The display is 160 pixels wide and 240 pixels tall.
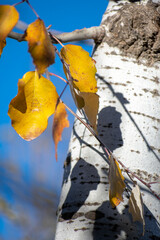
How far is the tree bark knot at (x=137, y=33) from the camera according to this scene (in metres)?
0.92

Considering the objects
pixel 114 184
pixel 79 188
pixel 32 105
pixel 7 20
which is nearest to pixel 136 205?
pixel 114 184

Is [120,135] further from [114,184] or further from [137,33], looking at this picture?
[137,33]

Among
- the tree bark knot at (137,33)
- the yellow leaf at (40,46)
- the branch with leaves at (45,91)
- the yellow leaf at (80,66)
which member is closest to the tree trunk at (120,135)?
the tree bark knot at (137,33)

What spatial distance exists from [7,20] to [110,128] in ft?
1.52

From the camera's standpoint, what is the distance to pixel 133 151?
30.1 inches

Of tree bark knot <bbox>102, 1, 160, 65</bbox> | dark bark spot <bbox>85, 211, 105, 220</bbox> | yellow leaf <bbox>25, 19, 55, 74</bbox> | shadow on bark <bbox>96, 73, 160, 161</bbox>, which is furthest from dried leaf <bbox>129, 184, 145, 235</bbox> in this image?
tree bark knot <bbox>102, 1, 160, 65</bbox>

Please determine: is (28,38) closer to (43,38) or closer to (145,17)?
(43,38)

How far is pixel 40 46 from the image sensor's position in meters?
0.41

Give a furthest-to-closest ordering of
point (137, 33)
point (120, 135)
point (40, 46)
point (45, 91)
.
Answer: point (137, 33), point (120, 135), point (45, 91), point (40, 46)

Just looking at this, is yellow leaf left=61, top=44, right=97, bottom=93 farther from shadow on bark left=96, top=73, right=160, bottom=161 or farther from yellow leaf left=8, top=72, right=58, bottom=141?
shadow on bark left=96, top=73, right=160, bottom=161

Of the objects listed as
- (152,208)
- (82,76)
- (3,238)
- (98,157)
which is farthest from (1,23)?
(3,238)

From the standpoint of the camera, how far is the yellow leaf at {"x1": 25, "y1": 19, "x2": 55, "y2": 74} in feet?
1.32

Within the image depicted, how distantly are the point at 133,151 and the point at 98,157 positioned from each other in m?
0.10

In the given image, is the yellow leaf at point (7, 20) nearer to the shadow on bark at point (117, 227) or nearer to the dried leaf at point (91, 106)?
the dried leaf at point (91, 106)
